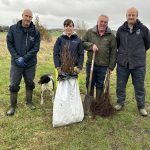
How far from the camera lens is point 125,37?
6945 millimetres

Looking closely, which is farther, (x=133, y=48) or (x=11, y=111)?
(x=11, y=111)

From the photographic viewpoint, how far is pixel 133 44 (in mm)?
6922

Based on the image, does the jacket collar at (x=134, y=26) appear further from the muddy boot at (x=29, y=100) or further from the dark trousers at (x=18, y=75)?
the muddy boot at (x=29, y=100)

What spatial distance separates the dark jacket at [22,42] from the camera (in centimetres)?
661

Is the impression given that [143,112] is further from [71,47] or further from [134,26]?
[71,47]

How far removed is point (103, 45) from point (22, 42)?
1.66 metres

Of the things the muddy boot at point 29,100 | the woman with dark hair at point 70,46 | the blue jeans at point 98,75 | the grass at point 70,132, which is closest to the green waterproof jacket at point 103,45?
the blue jeans at point 98,75

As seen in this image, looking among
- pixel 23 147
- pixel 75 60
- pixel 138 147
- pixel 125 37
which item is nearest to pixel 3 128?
pixel 23 147

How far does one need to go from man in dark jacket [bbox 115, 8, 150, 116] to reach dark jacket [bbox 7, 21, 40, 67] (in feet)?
5.94

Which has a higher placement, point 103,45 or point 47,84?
point 103,45

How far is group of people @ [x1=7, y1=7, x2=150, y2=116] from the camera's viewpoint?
6629 mm

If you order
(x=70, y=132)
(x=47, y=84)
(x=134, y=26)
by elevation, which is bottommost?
(x=70, y=132)

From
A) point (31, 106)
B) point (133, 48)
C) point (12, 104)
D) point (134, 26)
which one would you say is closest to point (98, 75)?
point (133, 48)

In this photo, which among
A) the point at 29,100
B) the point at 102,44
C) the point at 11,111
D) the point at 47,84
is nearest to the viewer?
the point at 102,44
